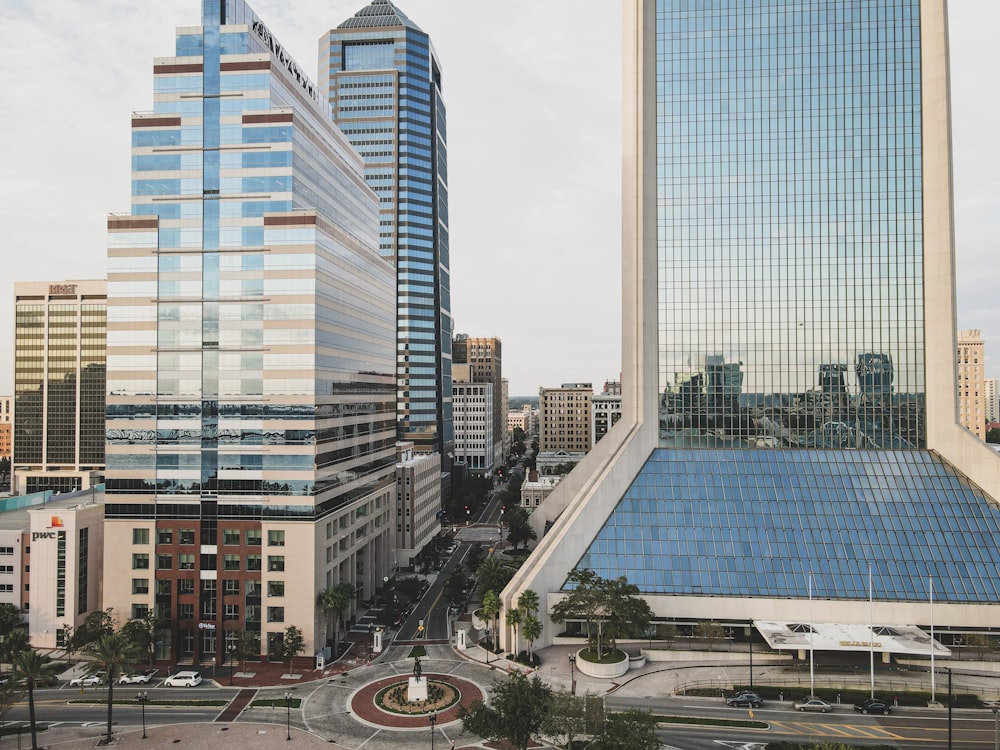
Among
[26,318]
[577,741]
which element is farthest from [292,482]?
[26,318]

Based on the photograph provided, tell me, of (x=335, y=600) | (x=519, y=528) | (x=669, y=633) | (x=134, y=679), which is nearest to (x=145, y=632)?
(x=134, y=679)

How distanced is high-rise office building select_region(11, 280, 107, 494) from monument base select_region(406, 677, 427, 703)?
14298 centimetres

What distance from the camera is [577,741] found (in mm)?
51844

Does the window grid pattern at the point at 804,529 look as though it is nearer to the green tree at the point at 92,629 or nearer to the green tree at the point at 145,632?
the green tree at the point at 145,632

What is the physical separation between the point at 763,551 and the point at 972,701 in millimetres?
22562

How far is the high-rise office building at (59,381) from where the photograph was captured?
169625 millimetres

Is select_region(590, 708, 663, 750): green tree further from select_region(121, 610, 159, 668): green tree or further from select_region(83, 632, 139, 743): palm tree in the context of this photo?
select_region(121, 610, 159, 668): green tree

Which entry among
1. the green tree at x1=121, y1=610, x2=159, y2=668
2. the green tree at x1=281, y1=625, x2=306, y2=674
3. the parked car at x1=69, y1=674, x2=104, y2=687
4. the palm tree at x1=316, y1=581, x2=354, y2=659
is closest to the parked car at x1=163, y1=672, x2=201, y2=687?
the green tree at x1=121, y1=610, x2=159, y2=668

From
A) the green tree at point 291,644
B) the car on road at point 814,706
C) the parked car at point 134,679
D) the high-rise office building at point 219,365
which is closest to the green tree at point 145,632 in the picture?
the high-rise office building at point 219,365

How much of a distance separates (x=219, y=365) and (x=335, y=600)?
29.8 metres

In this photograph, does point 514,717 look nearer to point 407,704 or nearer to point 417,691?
point 417,691

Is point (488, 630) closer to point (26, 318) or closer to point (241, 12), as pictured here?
point (241, 12)

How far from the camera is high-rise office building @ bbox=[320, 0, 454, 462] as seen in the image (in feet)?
587

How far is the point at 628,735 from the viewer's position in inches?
1656
